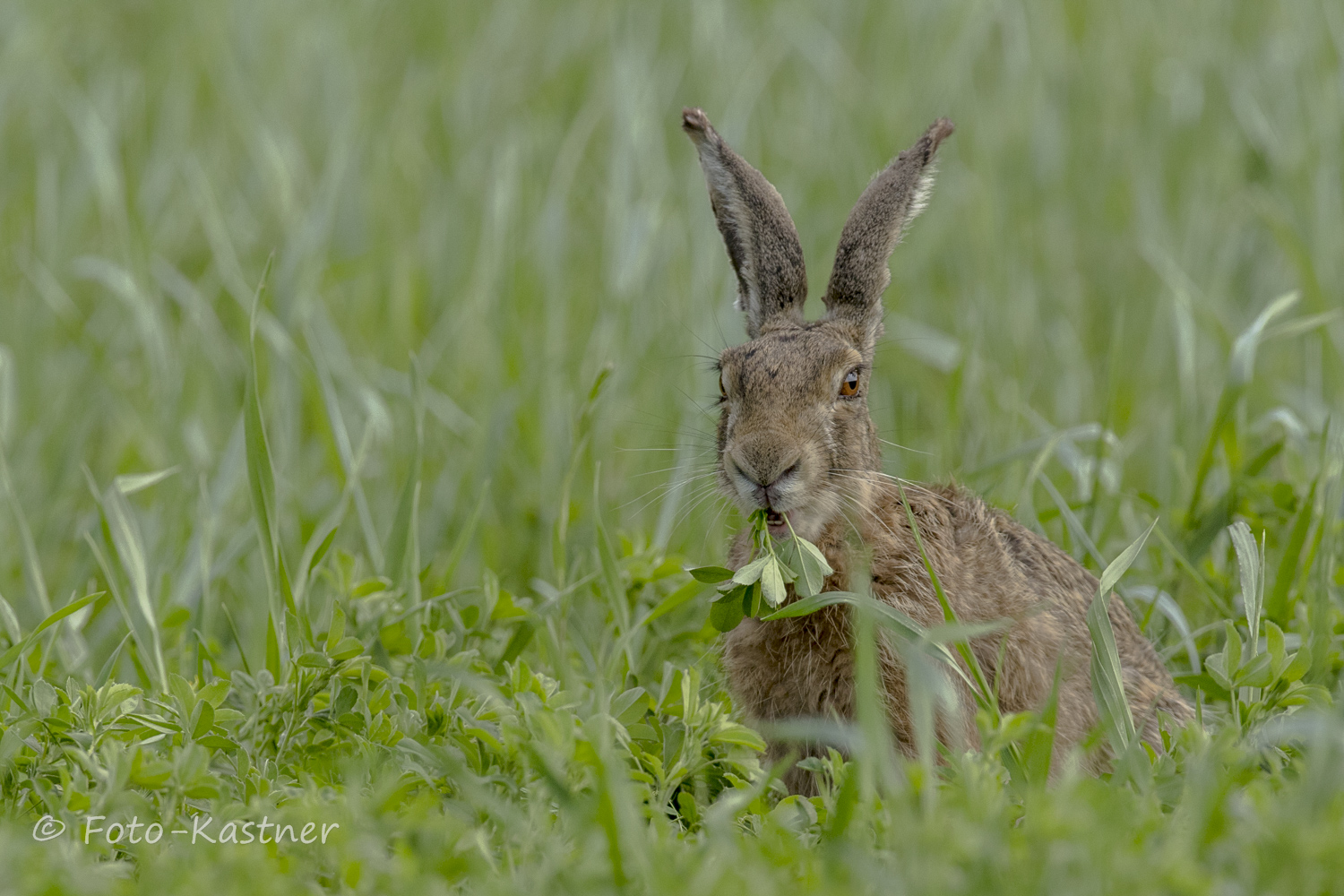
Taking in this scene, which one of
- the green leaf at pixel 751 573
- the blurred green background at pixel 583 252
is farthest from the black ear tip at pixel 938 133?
the green leaf at pixel 751 573

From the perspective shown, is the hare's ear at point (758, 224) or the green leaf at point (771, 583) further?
the hare's ear at point (758, 224)

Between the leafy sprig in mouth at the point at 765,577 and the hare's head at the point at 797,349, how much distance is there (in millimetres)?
171

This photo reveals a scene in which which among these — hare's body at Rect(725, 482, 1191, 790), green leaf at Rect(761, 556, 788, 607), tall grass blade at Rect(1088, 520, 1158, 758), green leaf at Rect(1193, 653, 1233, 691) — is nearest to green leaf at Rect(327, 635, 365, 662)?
green leaf at Rect(761, 556, 788, 607)

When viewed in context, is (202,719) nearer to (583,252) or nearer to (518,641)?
(518,641)

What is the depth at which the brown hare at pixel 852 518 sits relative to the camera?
3699 millimetres

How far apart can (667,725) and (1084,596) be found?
1499mm

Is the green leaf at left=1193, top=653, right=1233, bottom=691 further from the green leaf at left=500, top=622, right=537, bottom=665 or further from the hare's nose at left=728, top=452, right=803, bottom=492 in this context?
the green leaf at left=500, top=622, right=537, bottom=665

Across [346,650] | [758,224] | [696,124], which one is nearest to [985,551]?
[758,224]

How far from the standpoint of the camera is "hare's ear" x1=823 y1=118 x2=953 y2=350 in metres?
4.15

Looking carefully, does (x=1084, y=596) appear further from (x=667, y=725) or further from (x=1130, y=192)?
(x=1130, y=192)

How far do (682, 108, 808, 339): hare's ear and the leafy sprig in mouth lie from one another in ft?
3.42

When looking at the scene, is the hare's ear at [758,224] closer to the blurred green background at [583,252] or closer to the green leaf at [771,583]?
the blurred green background at [583,252]

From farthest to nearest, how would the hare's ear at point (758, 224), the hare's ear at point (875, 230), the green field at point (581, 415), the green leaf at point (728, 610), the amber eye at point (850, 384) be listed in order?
1. the hare's ear at point (758, 224)
2. the hare's ear at point (875, 230)
3. the amber eye at point (850, 384)
4. the green leaf at point (728, 610)
5. the green field at point (581, 415)

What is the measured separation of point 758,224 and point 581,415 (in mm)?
775
